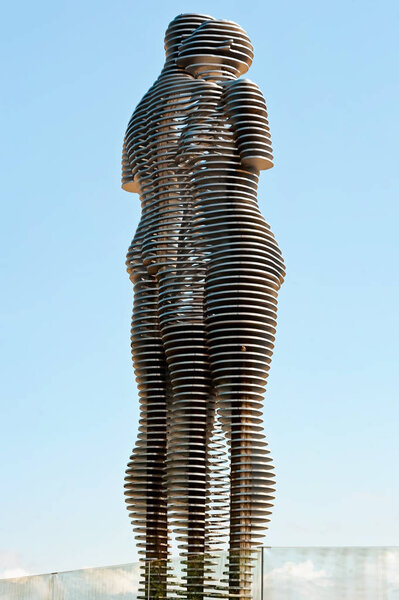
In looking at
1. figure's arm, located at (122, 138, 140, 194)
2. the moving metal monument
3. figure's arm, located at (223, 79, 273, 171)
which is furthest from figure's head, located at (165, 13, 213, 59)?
figure's arm, located at (223, 79, 273, 171)

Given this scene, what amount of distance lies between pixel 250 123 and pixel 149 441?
23.0ft

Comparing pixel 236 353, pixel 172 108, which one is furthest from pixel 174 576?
pixel 172 108

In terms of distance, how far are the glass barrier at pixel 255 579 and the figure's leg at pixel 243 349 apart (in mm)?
998

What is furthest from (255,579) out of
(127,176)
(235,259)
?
(127,176)

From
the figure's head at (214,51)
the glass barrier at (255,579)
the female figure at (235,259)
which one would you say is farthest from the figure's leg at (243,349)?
the figure's head at (214,51)

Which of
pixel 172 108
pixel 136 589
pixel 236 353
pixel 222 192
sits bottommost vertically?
pixel 136 589

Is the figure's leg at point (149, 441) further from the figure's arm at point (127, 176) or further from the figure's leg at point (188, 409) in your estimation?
the figure's arm at point (127, 176)

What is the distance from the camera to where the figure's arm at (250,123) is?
25.1 meters

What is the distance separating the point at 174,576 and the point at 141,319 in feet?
18.4

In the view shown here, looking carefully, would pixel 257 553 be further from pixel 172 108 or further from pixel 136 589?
pixel 172 108

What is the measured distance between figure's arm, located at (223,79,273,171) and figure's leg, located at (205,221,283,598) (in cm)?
118

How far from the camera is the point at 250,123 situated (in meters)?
25.2
